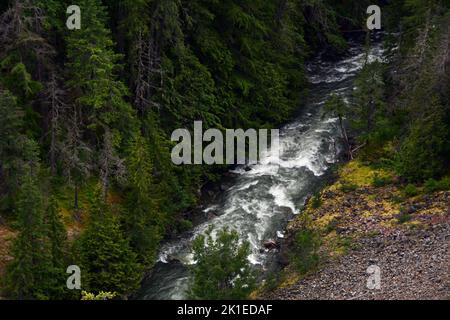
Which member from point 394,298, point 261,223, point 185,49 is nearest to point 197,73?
point 185,49

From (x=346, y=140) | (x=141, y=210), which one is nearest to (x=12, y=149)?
(x=141, y=210)

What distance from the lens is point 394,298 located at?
20.6 metres

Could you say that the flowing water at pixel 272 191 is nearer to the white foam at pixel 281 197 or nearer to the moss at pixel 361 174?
the white foam at pixel 281 197

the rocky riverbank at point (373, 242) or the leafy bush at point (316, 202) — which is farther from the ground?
the leafy bush at point (316, 202)

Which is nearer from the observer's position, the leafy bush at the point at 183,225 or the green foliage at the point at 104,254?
the green foliage at the point at 104,254

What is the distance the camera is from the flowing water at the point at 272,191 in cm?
2681

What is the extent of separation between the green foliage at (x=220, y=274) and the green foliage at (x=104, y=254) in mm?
3995

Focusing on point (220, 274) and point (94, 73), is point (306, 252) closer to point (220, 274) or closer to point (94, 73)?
Result: point (220, 274)

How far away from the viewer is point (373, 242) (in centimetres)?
2517

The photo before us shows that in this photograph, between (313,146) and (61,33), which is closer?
(61,33)

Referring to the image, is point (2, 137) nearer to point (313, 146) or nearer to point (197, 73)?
point (197, 73)

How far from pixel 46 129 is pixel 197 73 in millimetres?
8740

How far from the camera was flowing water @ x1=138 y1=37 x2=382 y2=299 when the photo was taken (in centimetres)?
2681

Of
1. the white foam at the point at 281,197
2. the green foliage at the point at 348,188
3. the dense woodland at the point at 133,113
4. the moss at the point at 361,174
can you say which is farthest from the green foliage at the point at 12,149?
the moss at the point at 361,174
